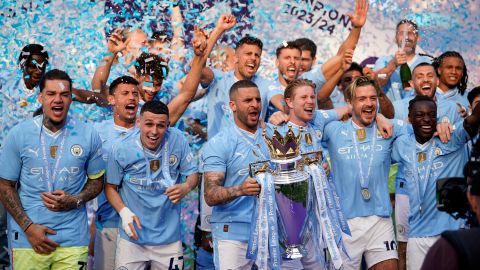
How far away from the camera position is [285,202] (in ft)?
21.7

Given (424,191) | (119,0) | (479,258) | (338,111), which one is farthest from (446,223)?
(119,0)

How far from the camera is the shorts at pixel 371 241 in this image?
25.0 ft

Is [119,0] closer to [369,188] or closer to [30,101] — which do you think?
[30,101]

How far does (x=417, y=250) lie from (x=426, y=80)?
1786 mm

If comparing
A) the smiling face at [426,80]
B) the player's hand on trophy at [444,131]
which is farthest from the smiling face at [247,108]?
the smiling face at [426,80]

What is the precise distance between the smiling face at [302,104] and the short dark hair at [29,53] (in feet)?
8.07

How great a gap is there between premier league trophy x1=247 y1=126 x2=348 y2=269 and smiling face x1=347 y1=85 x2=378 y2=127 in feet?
3.86

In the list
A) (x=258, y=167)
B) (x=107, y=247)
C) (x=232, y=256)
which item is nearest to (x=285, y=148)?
(x=258, y=167)

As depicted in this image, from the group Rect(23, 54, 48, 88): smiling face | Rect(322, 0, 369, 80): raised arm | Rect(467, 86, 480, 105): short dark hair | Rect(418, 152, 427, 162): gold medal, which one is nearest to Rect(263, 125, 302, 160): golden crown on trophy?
Rect(418, 152, 427, 162): gold medal

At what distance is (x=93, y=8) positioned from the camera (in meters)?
9.48

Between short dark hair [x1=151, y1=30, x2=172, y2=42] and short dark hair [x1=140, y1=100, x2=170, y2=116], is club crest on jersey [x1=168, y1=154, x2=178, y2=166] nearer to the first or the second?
short dark hair [x1=140, y1=100, x2=170, y2=116]

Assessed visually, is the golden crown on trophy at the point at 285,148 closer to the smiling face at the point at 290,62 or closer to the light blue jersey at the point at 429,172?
the light blue jersey at the point at 429,172

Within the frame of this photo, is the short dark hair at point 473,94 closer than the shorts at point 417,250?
No

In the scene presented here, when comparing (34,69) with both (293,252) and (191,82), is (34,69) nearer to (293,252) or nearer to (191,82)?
(191,82)
